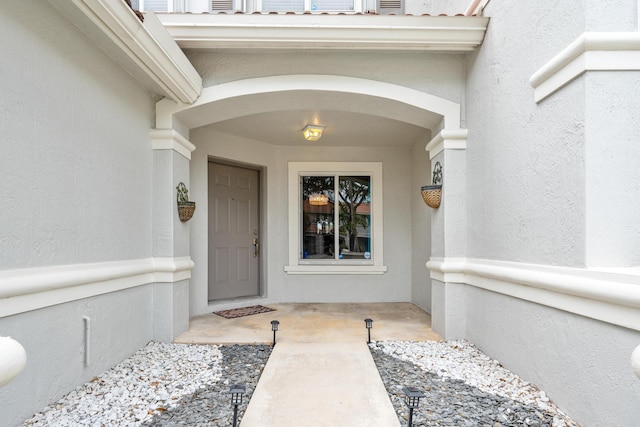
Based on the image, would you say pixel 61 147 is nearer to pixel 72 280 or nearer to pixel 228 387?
pixel 72 280

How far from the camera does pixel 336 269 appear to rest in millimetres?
5352

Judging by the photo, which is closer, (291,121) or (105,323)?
(105,323)

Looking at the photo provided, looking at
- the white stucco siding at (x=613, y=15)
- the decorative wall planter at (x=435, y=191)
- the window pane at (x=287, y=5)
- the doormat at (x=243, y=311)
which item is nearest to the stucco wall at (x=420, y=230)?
the decorative wall planter at (x=435, y=191)

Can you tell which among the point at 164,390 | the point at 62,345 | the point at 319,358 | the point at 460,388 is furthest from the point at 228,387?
the point at 460,388

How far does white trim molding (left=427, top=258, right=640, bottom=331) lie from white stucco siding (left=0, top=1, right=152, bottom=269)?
2839 mm

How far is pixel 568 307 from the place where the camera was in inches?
77.1

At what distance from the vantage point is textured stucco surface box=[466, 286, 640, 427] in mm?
1631

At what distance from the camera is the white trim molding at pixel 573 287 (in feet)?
5.26

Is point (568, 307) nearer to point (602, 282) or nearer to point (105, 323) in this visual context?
point (602, 282)

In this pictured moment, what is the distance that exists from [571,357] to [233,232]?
4090 mm

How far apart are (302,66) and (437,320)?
2729 mm

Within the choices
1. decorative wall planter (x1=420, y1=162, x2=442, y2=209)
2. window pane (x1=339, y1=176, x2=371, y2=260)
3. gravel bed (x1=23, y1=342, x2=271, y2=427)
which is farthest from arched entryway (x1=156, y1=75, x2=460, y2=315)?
gravel bed (x1=23, y1=342, x2=271, y2=427)

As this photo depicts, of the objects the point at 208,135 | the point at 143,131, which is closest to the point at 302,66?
the point at 143,131

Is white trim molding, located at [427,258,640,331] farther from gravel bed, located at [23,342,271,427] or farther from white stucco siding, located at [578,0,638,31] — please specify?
gravel bed, located at [23,342,271,427]
